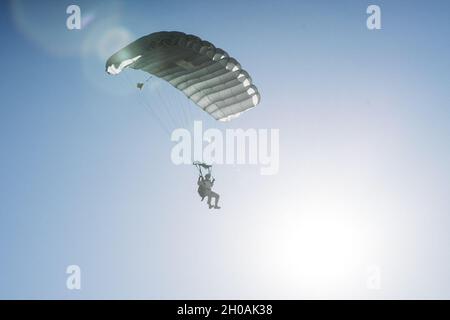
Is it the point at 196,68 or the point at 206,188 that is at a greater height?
the point at 196,68

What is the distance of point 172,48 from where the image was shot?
852 inches

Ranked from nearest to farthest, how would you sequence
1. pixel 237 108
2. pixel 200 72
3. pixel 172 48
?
pixel 172 48 → pixel 200 72 → pixel 237 108

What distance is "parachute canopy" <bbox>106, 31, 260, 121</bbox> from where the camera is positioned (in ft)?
70.4

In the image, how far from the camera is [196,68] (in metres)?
22.7

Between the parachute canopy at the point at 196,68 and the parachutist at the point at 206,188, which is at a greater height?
the parachute canopy at the point at 196,68

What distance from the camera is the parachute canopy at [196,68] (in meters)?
21.5
